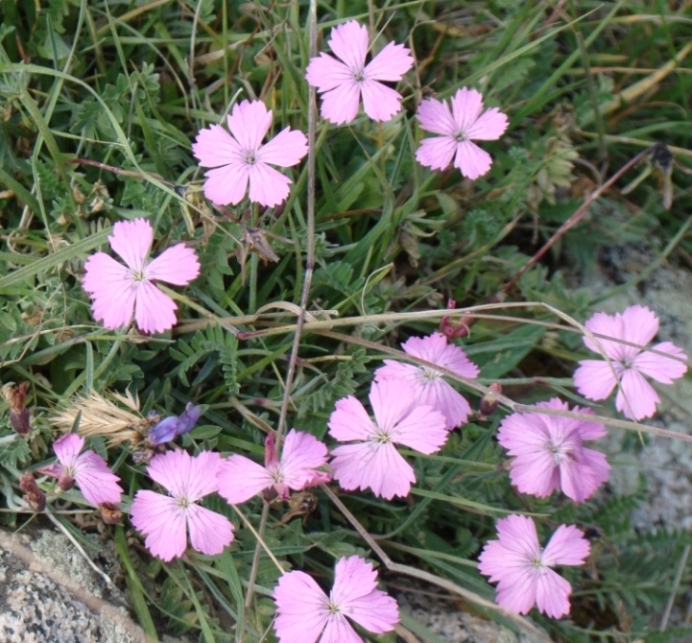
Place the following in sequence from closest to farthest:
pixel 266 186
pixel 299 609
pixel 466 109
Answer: pixel 299 609
pixel 266 186
pixel 466 109

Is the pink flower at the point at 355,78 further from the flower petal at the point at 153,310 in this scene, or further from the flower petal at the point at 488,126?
the flower petal at the point at 153,310

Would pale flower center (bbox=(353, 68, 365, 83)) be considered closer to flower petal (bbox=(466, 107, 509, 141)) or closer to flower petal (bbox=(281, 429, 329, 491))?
flower petal (bbox=(466, 107, 509, 141))

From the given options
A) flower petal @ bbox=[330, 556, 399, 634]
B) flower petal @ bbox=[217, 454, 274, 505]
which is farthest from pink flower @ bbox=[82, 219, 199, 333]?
flower petal @ bbox=[330, 556, 399, 634]

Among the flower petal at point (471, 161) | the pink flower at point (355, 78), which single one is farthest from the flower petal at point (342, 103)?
the flower petal at point (471, 161)

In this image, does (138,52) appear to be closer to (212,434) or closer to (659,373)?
(212,434)

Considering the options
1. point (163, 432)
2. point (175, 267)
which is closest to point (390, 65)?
point (175, 267)

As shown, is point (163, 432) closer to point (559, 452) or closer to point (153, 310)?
point (153, 310)
